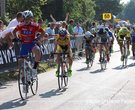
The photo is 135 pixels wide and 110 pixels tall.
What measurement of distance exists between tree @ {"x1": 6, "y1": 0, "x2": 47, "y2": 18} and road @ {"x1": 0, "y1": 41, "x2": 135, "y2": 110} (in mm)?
24309

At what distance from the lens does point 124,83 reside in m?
14.9

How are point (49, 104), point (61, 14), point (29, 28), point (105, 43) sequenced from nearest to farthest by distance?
point (49, 104), point (29, 28), point (105, 43), point (61, 14)

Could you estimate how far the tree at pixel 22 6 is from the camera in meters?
42.2

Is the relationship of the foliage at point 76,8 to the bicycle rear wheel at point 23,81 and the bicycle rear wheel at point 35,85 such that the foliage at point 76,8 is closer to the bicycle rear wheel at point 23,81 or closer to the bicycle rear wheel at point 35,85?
the bicycle rear wheel at point 35,85

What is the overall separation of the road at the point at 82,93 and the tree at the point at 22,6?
79.8ft

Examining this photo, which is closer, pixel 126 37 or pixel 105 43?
pixel 105 43

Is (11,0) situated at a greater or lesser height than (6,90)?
greater

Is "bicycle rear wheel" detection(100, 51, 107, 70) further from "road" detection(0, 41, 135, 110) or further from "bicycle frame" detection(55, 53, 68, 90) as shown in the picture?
"bicycle frame" detection(55, 53, 68, 90)

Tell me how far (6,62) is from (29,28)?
4.35m

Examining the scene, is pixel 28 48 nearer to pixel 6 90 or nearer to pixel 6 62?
pixel 6 90

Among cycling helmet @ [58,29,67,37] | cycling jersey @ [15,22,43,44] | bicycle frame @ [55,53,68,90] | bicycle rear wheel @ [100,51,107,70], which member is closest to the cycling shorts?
cycling jersey @ [15,22,43,44]

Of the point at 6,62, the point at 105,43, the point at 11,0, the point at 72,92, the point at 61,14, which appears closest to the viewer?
the point at 72,92

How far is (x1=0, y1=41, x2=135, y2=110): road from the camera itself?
10.9 m

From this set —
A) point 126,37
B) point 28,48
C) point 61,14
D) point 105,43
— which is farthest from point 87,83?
point 61,14
